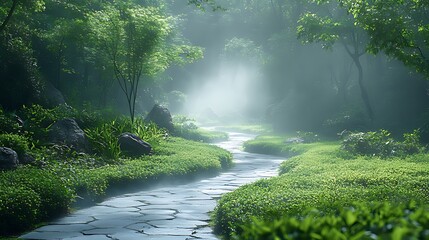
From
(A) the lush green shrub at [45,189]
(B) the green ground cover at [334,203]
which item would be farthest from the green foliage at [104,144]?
(A) the lush green shrub at [45,189]

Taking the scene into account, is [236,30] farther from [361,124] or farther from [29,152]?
[29,152]

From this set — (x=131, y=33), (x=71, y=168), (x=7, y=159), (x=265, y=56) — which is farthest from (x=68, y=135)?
(x=265, y=56)

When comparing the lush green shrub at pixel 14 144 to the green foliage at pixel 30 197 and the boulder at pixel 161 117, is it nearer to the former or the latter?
the green foliage at pixel 30 197

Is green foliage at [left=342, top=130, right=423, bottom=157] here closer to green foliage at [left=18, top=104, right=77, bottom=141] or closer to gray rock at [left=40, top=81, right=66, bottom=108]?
green foliage at [left=18, top=104, right=77, bottom=141]

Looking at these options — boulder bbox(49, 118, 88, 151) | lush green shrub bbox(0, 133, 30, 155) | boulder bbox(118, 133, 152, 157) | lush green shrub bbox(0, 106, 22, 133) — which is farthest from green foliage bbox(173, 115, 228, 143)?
lush green shrub bbox(0, 133, 30, 155)

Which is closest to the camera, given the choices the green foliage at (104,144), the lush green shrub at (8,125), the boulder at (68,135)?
the lush green shrub at (8,125)

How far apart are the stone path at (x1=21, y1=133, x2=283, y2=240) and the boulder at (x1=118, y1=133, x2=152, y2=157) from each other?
3458mm

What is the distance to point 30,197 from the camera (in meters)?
9.41

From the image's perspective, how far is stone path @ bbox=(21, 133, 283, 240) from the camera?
28.6 ft

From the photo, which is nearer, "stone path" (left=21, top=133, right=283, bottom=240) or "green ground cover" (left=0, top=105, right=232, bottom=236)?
"stone path" (left=21, top=133, right=283, bottom=240)

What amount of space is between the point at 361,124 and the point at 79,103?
15.3 metres

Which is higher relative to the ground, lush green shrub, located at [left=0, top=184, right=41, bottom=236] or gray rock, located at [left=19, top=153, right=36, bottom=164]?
gray rock, located at [left=19, top=153, right=36, bottom=164]

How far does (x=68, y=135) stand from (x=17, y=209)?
7.91 meters

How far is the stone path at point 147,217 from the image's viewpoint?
873 centimetres
